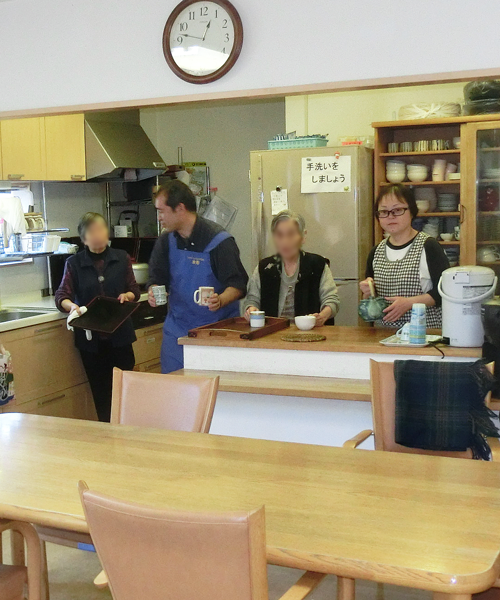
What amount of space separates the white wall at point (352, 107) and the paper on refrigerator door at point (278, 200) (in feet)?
2.17

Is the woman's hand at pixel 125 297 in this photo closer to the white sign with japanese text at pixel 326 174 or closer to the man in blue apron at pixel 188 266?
the man in blue apron at pixel 188 266

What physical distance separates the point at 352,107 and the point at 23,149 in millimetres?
2290

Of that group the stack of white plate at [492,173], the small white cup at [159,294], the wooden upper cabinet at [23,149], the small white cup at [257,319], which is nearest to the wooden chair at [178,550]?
the small white cup at [257,319]

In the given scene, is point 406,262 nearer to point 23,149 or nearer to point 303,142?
point 303,142

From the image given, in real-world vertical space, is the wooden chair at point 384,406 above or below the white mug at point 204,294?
below

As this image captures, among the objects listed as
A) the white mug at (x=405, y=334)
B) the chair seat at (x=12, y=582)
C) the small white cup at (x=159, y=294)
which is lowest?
the chair seat at (x=12, y=582)

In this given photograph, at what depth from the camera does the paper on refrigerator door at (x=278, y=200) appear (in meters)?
5.24

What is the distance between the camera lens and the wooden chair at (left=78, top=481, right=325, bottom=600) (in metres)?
1.35

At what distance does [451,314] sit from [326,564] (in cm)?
176

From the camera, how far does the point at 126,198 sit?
6.02 m

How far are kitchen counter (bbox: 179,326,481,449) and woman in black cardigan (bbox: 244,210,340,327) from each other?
0.44 meters

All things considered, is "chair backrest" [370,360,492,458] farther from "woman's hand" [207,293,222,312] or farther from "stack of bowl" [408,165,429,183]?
"stack of bowl" [408,165,429,183]

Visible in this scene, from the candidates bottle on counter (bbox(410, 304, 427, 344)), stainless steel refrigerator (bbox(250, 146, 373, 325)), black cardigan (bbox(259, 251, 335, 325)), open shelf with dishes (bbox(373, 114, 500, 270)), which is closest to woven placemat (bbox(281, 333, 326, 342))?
bottle on counter (bbox(410, 304, 427, 344))

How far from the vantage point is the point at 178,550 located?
141 cm
